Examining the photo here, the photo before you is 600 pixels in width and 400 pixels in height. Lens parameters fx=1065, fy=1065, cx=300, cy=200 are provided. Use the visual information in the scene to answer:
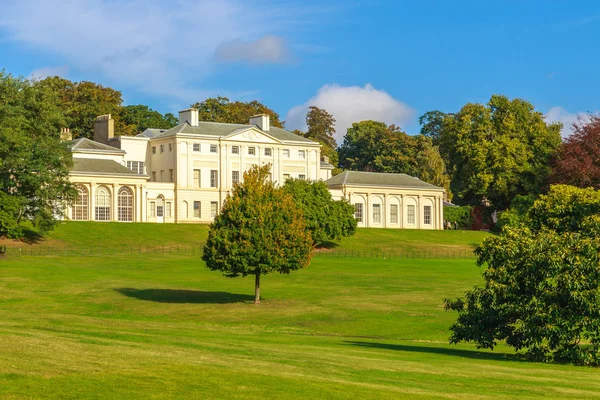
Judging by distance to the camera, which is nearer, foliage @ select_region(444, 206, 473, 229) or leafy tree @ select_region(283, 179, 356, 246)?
leafy tree @ select_region(283, 179, 356, 246)

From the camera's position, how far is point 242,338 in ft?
117

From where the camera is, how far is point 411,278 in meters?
67.1

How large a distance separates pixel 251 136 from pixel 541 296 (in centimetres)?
9658

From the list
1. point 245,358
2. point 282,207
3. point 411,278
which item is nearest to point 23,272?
point 282,207

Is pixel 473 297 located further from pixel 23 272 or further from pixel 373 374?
pixel 23 272

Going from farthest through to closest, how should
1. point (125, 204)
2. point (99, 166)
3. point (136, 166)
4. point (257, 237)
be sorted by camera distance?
point (136, 166) < point (99, 166) < point (125, 204) < point (257, 237)

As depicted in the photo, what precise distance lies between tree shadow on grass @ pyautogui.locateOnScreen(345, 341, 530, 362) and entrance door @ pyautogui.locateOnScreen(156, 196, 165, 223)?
3247 inches

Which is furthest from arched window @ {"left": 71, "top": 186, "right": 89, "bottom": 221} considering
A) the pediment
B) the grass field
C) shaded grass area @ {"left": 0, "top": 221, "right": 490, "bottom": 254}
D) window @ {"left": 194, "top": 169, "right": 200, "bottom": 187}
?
the grass field

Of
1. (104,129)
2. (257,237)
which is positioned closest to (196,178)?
(104,129)

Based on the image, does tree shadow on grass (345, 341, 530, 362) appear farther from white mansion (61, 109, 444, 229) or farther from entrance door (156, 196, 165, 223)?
entrance door (156, 196, 165, 223)

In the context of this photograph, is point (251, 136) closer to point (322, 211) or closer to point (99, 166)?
point (99, 166)

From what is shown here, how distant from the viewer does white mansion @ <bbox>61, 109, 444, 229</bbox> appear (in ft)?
369

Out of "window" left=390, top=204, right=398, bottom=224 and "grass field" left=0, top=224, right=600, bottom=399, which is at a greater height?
"window" left=390, top=204, right=398, bottom=224

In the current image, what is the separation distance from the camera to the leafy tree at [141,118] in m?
149
